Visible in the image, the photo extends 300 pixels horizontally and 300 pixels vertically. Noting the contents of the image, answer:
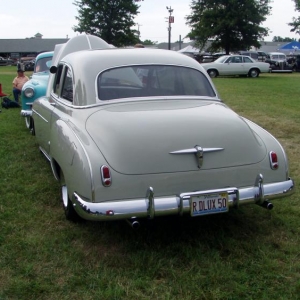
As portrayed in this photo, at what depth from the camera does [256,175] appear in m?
3.60

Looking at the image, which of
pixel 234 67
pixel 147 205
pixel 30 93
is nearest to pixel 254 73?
pixel 234 67

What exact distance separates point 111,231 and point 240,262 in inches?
48.0

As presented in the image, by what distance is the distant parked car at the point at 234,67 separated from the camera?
26.2 m

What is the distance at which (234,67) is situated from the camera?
2620 cm

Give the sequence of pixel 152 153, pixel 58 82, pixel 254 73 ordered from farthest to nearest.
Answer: pixel 254 73 → pixel 58 82 → pixel 152 153

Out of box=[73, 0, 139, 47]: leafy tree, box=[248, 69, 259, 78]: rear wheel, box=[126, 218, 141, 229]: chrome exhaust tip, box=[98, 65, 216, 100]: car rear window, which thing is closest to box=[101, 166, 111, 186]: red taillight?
box=[126, 218, 141, 229]: chrome exhaust tip

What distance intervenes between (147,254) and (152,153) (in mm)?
828

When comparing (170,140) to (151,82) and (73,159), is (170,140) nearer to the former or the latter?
(73,159)

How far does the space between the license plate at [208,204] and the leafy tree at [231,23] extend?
125 ft

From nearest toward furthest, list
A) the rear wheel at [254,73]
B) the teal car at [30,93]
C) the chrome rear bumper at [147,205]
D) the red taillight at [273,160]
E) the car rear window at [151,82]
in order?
the chrome rear bumper at [147,205] < the red taillight at [273,160] < the car rear window at [151,82] < the teal car at [30,93] < the rear wheel at [254,73]

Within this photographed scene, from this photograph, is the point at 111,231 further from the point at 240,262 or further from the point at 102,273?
the point at 240,262

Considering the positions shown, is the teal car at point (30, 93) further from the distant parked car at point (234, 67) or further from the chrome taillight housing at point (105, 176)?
the distant parked car at point (234, 67)

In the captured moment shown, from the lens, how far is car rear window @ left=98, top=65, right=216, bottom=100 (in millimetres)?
4258

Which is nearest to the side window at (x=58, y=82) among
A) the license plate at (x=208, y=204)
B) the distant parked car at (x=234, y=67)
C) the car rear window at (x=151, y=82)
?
the car rear window at (x=151, y=82)
